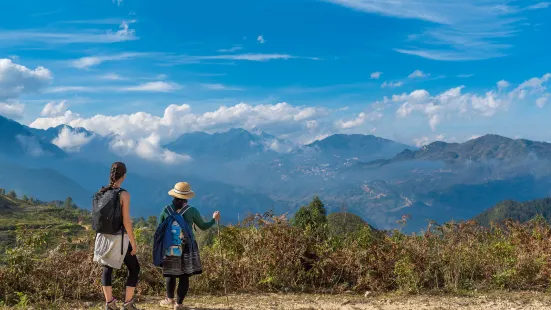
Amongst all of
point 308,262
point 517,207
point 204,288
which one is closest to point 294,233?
point 308,262

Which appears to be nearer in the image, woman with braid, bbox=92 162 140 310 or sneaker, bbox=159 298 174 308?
woman with braid, bbox=92 162 140 310

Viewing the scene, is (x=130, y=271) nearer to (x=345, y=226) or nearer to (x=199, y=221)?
(x=199, y=221)

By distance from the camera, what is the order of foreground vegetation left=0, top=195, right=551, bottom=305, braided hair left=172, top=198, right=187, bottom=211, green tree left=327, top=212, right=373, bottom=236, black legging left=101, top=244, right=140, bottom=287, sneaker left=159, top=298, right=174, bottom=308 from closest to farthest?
black legging left=101, top=244, right=140, bottom=287
braided hair left=172, top=198, right=187, bottom=211
sneaker left=159, top=298, right=174, bottom=308
foreground vegetation left=0, top=195, right=551, bottom=305
green tree left=327, top=212, right=373, bottom=236

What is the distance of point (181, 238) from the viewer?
6641 mm

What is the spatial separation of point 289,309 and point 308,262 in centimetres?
185

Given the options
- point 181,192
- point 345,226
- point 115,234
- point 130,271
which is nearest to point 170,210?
point 181,192

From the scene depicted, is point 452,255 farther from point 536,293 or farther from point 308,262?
point 308,262

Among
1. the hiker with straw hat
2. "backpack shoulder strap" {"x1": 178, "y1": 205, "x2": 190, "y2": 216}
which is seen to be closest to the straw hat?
the hiker with straw hat

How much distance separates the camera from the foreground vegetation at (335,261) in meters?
8.49

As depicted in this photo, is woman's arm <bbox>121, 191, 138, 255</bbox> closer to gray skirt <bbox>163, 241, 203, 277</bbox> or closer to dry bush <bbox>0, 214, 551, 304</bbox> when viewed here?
gray skirt <bbox>163, 241, 203, 277</bbox>

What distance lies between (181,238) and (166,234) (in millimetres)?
220

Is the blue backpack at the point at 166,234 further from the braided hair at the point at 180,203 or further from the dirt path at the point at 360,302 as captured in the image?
the dirt path at the point at 360,302

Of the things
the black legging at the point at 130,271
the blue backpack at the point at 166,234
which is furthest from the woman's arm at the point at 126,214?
the blue backpack at the point at 166,234

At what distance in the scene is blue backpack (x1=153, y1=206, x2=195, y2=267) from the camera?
6.62 m
